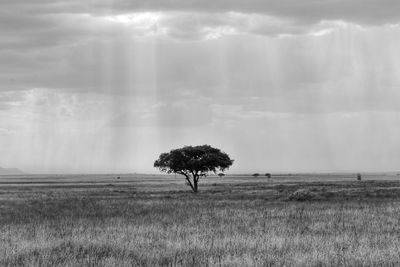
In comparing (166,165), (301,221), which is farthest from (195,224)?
(166,165)

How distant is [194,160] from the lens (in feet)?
264

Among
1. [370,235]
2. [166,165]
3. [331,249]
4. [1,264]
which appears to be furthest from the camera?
[166,165]

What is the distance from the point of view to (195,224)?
90.2ft

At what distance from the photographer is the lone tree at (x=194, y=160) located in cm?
8094

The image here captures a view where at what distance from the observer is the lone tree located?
80.9m

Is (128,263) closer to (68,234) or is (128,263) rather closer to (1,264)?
(1,264)

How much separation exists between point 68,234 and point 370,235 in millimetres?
13419

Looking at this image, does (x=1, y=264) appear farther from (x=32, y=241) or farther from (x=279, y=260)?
(x=279, y=260)

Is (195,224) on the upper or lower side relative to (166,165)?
lower

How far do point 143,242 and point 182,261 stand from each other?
193 inches

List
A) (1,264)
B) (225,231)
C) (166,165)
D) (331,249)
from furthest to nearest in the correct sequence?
(166,165), (225,231), (331,249), (1,264)

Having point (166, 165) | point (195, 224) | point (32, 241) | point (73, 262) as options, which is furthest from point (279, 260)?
point (166, 165)

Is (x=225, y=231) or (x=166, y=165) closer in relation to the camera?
(x=225, y=231)

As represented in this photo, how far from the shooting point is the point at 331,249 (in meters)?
17.1
